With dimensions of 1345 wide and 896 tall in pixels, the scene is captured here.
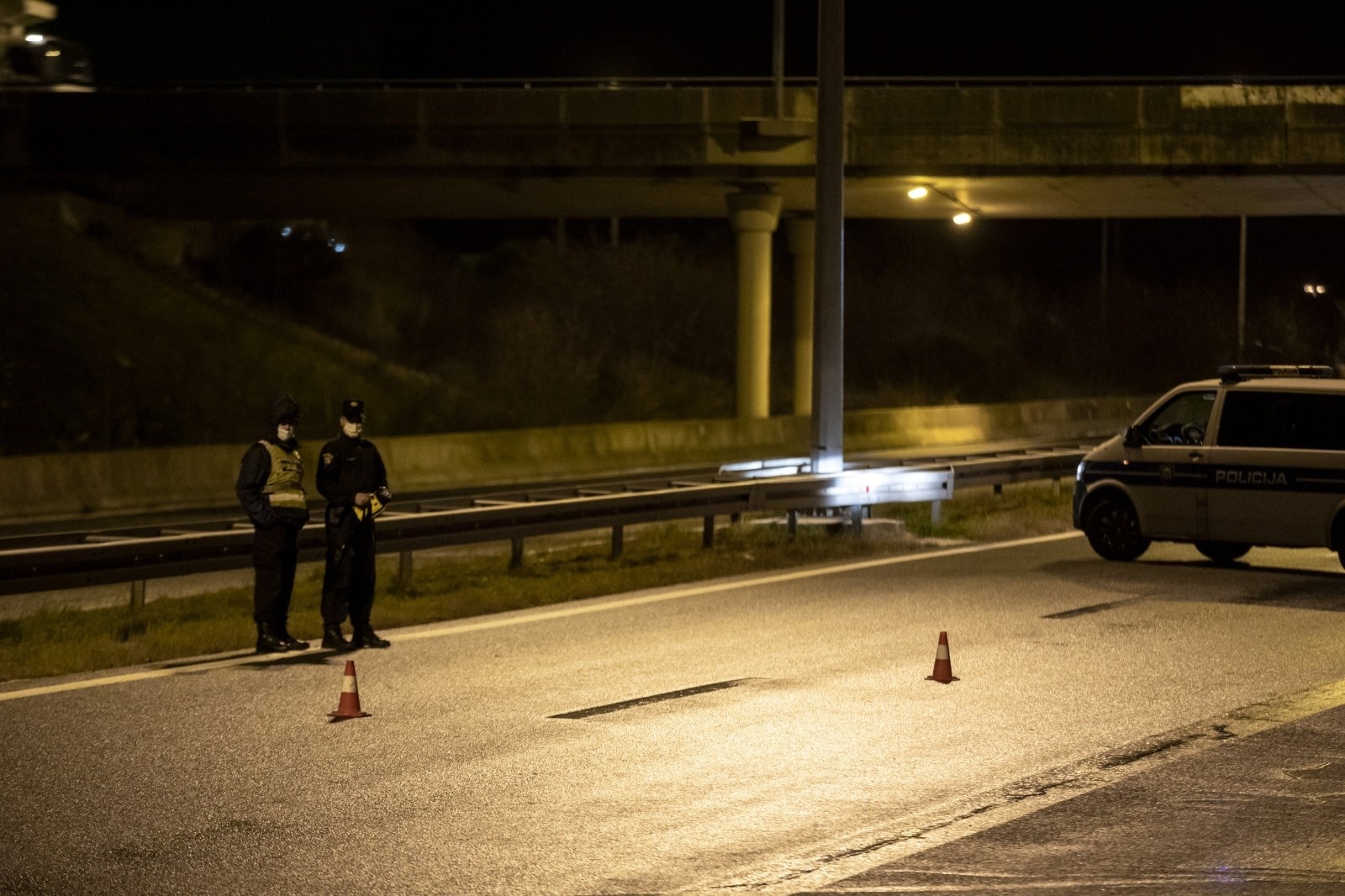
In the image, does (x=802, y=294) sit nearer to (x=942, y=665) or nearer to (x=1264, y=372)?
(x=1264, y=372)

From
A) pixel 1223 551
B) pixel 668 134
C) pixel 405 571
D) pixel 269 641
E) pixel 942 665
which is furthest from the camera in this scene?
pixel 668 134

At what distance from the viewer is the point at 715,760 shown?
8695 mm

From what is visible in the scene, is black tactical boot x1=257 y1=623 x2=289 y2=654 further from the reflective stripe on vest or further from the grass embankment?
the reflective stripe on vest

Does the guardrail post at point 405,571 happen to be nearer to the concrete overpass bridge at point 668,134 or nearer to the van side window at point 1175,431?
the van side window at point 1175,431

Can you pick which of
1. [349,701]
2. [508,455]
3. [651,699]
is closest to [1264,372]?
[651,699]

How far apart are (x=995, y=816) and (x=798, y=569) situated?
361 inches

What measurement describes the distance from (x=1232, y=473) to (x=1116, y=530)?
1.45 m

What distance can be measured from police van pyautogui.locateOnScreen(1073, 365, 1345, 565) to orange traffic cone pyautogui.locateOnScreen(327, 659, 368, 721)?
8.91 meters

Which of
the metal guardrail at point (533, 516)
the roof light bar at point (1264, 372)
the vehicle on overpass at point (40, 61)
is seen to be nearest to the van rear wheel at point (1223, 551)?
the roof light bar at point (1264, 372)

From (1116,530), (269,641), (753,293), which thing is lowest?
(269,641)

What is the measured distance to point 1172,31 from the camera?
7175cm

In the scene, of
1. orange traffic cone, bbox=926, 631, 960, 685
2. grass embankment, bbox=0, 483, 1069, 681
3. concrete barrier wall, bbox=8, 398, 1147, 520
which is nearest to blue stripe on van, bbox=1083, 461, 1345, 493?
grass embankment, bbox=0, 483, 1069, 681

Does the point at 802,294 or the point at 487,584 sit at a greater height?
the point at 802,294

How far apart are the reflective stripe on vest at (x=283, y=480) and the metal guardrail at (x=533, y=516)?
49.1 inches
